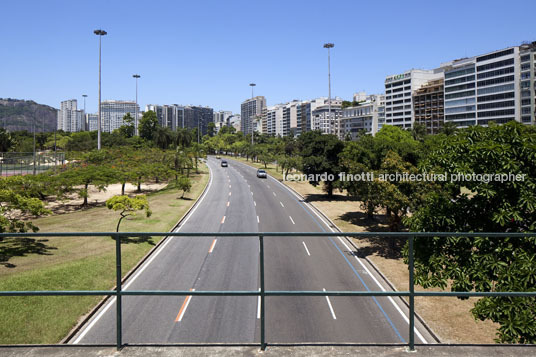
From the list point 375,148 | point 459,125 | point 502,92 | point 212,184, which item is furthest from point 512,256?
point 459,125

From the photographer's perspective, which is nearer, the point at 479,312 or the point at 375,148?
the point at 479,312

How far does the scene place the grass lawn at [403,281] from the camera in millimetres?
16078

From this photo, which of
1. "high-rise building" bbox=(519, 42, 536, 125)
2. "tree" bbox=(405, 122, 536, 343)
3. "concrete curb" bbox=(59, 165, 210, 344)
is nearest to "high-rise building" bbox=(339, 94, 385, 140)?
"high-rise building" bbox=(519, 42, 536, 125)

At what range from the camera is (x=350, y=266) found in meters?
26.4

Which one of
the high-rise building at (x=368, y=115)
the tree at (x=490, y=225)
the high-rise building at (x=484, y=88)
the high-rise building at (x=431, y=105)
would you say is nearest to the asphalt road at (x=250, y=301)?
the tree at (x=490, y=225)

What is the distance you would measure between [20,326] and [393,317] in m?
15.7

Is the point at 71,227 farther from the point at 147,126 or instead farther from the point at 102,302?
the point at 147,126

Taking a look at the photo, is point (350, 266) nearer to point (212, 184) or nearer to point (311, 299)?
point (311, 299)

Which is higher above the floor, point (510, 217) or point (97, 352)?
point (510, 217)

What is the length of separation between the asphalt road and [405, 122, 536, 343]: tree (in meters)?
7.10

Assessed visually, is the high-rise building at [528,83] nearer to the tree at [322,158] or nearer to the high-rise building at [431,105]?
the high-rise building at [431,105]

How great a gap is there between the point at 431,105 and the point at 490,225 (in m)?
156

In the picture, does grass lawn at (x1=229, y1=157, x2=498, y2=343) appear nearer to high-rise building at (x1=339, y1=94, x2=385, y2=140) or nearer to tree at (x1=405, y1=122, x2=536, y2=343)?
tree at (x1=405, y1=122, x2=536, y2=343)

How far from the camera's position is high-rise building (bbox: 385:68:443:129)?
160250 mm
